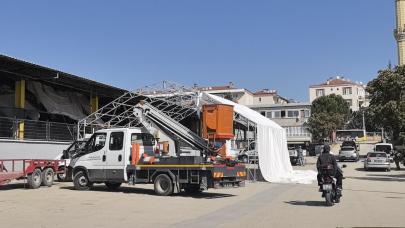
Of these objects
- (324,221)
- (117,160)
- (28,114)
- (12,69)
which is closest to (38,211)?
(117,160)

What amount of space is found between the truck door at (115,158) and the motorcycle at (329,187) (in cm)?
775

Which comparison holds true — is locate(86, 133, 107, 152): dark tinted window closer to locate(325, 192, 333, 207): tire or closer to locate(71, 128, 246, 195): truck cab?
locate(71, 128, 246, 195): truck cab

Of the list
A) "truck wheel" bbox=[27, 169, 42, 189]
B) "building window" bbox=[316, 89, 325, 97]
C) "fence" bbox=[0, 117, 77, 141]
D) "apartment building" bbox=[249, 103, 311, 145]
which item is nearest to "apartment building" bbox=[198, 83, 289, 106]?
"building window" bbox=[316, 89, 325, 97]

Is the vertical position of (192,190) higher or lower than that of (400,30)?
lower

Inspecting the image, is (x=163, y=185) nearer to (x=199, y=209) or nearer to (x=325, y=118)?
(x=199, y=209)

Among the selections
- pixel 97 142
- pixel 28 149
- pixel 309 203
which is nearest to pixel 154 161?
pixel 97 142

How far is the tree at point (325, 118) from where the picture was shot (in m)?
79.8

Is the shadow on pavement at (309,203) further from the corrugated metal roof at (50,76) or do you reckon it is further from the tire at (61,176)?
the corrugated metal roof at (50,76)

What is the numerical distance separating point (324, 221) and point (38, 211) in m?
7.43

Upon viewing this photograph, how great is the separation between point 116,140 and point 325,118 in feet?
213

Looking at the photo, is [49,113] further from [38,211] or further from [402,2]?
[402,2]

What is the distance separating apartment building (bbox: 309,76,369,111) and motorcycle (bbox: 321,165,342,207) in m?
117

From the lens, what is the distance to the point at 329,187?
47.9 feet

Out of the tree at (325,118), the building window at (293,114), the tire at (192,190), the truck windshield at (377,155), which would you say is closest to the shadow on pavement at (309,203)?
the tire at (192,190)
